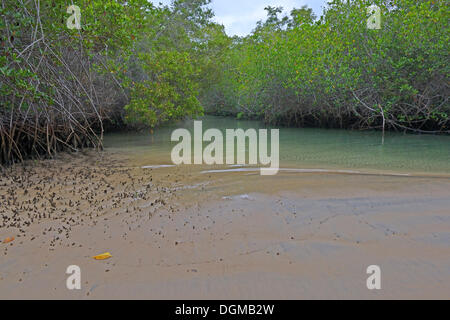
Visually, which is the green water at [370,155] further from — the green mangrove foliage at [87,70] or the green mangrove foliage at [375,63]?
the green mangrove foliage at [87,70]

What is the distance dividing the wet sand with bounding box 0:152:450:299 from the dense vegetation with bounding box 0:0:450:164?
1553mm

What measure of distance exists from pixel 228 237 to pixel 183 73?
310 inches

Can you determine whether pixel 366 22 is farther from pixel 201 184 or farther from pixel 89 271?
pixel 89 271

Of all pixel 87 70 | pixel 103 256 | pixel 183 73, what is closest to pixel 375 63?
pixel 183 73

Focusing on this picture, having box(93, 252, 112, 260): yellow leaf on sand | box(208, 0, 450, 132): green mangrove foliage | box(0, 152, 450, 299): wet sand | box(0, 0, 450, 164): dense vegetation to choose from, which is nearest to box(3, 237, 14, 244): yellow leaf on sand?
box(0, 152, 450, 299): wet sand

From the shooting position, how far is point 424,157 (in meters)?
5.21

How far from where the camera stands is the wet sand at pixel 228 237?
5.45 feet

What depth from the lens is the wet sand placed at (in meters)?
1.66

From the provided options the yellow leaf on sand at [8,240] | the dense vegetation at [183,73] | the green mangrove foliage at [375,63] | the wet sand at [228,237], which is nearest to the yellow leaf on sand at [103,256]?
the wet sand at [228,237]

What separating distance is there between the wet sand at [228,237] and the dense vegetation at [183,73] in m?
1.55

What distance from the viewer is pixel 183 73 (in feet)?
31.0

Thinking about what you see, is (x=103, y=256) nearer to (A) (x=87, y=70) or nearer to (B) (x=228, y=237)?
(B) (x=228, y=237)

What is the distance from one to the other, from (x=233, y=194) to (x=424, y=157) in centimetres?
358
